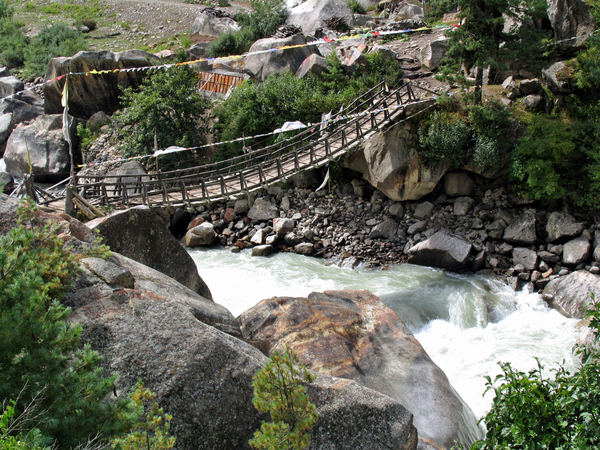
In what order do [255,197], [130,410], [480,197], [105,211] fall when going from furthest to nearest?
[255,197] < [480,197] < [105,211] < [130,410]

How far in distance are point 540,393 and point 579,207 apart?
37.6ft

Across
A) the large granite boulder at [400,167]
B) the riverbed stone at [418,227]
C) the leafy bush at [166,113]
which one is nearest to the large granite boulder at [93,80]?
the leafy bush at [166,113]

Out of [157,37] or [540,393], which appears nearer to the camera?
[540,393]

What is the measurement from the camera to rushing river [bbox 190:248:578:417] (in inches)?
390

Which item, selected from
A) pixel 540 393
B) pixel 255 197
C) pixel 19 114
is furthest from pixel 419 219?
pixel 19 114

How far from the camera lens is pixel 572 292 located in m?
11.6

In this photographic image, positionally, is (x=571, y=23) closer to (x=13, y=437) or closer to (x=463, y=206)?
(x=463, y=206)

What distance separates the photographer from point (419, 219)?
49.5 ft

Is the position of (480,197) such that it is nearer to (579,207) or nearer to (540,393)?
(579,207)

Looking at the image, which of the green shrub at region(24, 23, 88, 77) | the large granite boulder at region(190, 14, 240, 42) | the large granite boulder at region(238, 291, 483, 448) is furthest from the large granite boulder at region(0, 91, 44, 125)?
the large granite boulder at region(238, 291, 483, 448)

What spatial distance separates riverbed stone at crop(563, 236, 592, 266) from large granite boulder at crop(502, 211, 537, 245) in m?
0.92

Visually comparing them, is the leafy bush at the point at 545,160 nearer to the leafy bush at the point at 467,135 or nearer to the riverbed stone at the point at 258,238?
the leafy bush at the point at 467,135

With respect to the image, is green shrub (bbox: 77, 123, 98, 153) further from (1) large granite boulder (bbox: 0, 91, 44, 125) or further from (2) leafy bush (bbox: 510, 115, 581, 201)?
(2) leafy bush (bbox: 510, 115, 581, 201)

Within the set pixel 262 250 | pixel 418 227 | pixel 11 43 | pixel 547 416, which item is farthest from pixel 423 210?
pixel 11 43
